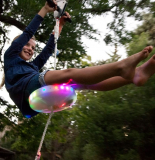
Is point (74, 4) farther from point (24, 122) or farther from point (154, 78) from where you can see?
point (24, 122)

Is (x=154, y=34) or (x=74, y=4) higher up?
(x=74, y=4)

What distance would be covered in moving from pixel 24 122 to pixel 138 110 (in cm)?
244

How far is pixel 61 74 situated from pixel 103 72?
30 centimetres

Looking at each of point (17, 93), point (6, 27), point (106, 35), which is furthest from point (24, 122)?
point (17, 93)

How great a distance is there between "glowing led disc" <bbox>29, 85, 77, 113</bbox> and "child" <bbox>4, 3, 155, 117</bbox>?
5 cm

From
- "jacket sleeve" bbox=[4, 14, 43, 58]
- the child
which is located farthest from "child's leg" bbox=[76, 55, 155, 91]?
"jacket sleeve" bbox=[4, 14, 43, 58]

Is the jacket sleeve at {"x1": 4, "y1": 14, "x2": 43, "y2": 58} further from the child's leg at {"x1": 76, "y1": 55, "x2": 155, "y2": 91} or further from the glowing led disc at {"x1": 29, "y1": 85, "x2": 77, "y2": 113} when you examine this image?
the child's leg at {"x1": 76, "y1": 55, "x2": 155, "y2": 91}

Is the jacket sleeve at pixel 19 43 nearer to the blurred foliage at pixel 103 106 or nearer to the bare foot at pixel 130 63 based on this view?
the bare foot at pixel 130 63

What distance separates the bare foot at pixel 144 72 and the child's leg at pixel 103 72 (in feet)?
0.36

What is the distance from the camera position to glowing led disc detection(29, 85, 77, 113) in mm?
1636

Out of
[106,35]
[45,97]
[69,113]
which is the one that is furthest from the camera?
[69,113]

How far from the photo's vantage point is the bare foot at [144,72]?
1665mm

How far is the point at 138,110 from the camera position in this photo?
11.0ft

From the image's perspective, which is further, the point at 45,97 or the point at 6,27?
the point at 6,27
